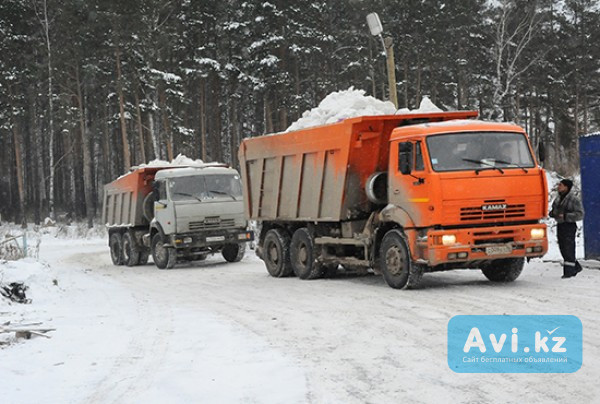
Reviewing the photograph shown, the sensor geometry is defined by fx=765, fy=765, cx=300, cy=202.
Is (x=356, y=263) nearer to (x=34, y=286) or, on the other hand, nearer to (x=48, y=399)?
(x=34, y=286)

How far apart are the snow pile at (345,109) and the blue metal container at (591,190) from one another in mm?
3851

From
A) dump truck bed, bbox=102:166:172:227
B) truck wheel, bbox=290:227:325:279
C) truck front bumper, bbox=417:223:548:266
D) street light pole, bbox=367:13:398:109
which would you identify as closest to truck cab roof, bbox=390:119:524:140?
truck front bumper, bbox=417:223:548:266

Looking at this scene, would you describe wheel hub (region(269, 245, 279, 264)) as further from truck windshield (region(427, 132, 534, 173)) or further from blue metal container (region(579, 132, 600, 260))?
blue metal container (region(579, 132, 600, 260))

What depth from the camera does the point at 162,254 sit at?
71.4ft

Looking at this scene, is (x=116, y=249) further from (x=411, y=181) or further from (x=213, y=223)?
(x=411, y=181)

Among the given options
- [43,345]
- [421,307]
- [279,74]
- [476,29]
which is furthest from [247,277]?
[476,29]

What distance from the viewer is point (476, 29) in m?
47.0

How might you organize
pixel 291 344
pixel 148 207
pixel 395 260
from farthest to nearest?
pixel 148 207, pixel 395 260, pixel 291 344

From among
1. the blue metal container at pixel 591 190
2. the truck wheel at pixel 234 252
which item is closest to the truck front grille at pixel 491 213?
the blue metal container at pixel 591 190

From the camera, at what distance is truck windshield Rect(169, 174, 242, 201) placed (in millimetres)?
21109

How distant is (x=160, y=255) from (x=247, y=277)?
569 cm
